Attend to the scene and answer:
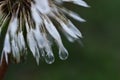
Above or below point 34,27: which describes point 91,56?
below

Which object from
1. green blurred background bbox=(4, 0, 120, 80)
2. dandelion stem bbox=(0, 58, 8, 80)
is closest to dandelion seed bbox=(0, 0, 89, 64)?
dandelion stem bbox=(0, 58, 8, 80)

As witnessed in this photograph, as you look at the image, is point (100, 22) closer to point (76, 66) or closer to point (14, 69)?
point (76, 66)

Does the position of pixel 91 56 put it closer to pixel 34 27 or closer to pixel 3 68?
pixel 34 27

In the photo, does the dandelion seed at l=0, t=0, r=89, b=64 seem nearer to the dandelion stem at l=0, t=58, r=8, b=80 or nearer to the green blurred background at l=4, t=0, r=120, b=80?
the dandelion stem at l=0, t=58, r=8, b=80

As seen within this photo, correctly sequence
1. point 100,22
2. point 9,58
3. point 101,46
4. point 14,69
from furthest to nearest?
1. point 100,22
2. point 101,46
3. point 14,69
4. point 9,58

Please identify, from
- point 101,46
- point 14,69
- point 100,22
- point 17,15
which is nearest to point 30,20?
point 17,15

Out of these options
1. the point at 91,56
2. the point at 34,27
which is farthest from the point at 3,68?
the point at 91,56
